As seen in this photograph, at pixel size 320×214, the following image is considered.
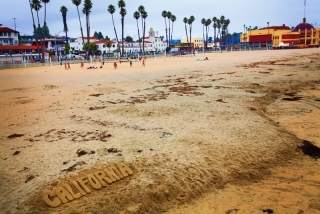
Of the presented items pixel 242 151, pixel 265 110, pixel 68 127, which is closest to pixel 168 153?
pixel 242 151

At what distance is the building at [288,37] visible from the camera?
9125 centimetres

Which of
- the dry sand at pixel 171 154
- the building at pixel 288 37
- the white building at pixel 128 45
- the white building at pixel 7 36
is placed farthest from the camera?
the white building at pixel 128 45

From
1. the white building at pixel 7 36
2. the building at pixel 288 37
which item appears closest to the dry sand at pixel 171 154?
the white building at pixel 7 36

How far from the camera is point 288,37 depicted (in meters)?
99.2

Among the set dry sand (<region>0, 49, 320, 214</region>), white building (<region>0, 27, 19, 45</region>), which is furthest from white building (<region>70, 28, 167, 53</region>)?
dry sand (<region>0, 49, 320, 214</region>)

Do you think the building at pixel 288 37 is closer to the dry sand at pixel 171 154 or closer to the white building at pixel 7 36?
the white building at pixel 7 36

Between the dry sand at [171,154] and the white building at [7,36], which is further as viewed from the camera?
the white building at [7,36]

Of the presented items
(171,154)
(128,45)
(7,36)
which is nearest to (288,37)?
(128,45)

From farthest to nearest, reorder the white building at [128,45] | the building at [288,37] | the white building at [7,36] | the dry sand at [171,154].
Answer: the white building at [128,45] → the building at [288,37] → the white building at [7,36] → the dry sand at [171,154]

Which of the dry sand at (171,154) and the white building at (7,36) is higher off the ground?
the white building at (7,36)

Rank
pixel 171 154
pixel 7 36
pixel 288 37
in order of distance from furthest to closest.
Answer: pixel 288 37 → pixel 7 36 → pixel 171 154

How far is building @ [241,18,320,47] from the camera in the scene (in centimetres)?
9125

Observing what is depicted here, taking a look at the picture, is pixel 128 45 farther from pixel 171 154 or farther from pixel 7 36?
pixel 171 154

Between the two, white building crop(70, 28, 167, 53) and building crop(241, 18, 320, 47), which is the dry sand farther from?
building crop(241, 18, 320, 47)
